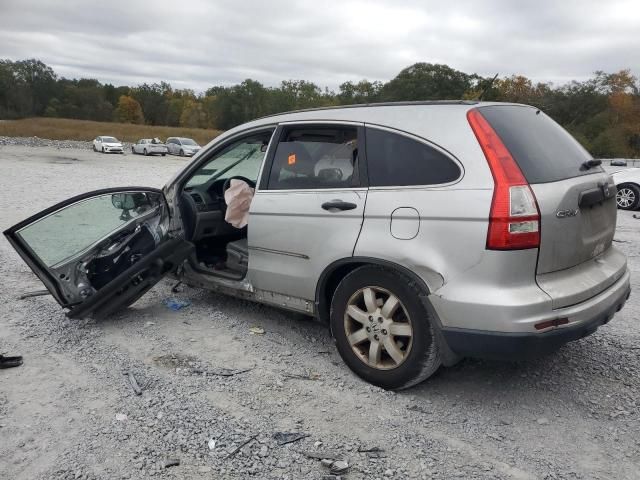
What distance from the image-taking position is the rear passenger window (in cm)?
306

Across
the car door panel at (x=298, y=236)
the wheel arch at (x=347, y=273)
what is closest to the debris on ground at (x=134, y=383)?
the car door panel at (x=298, y=236)

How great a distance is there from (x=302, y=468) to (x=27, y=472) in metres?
1.35

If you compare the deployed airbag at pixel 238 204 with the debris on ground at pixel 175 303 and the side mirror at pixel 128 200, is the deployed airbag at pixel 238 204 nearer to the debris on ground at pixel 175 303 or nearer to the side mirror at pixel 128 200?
the side mirror at pixel 128 200

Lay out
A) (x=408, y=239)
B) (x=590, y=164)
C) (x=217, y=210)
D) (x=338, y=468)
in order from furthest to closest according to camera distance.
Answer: (x=217, y=210), (x=590, y=164), (x=408, y=239), (x=338, y=468)

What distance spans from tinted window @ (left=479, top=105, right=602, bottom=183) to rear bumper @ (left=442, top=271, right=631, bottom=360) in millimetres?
756

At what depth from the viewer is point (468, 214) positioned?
9.37ft

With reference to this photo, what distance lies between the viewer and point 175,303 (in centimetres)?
504

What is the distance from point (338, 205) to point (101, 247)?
2345 millimetres

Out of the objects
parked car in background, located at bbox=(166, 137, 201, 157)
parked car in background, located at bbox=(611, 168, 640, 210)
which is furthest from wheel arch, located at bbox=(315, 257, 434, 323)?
parked car in background, located at bbox=(166, 137, 201, 157)

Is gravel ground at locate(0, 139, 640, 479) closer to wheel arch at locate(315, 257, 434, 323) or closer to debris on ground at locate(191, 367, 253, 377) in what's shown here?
debris on ground at locate(191, 367, 253, 377)

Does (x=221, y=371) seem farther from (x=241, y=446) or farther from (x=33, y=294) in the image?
(x=33, y=294)

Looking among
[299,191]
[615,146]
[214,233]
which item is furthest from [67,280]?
[615,146]

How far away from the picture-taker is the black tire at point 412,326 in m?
Result: 3.08

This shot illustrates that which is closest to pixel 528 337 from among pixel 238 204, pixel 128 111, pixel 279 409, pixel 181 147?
pixel 279 409
